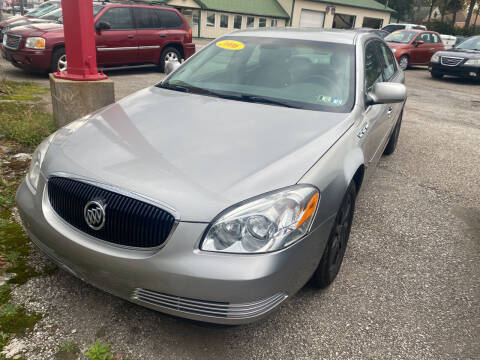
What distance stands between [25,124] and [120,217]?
3.84 metres

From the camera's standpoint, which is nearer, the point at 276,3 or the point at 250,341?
the point at 250,341

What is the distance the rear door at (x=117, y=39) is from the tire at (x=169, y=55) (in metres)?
0.88

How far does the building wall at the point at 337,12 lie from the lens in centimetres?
3679

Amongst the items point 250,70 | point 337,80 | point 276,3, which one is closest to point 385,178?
point 337,80

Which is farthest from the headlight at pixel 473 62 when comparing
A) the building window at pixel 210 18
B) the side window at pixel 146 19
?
the building window at pixel 210 18

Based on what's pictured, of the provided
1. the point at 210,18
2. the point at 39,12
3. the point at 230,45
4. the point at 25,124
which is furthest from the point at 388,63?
the point at 210,18

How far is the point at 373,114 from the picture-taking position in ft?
10.7

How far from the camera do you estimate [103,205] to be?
74.4 inches

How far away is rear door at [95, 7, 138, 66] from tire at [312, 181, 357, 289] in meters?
8.09

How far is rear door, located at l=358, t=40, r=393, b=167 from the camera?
3.06 m

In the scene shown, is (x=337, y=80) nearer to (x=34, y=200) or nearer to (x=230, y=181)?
(x=230, y=181)

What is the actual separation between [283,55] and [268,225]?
6.59 feet

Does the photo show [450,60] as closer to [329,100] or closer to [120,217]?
[329,100]

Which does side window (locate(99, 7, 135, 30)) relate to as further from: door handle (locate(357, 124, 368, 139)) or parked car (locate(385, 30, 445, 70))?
parked car (locate(385, 30, 445, 70))
